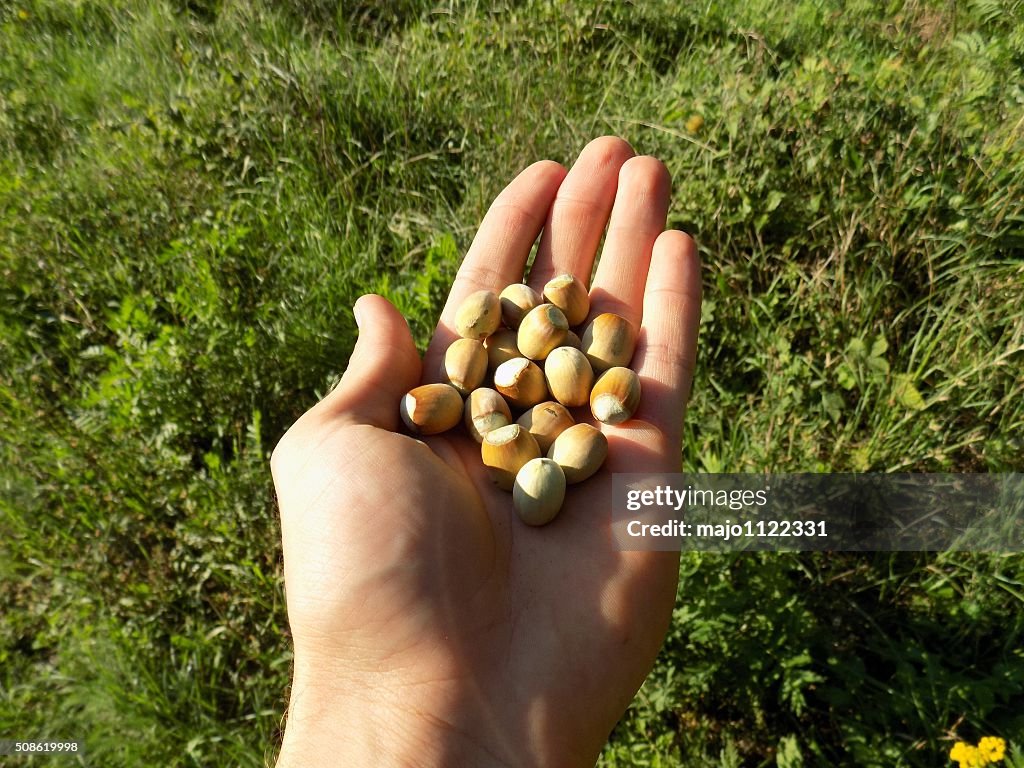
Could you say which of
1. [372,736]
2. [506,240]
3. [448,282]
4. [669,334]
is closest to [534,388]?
[669,334]

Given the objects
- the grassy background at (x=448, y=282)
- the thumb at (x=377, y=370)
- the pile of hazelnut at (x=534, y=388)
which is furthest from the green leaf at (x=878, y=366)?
the thumb at (x=377, y=370)

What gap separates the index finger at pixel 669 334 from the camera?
8.32 feet

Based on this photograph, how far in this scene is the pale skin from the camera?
195cm

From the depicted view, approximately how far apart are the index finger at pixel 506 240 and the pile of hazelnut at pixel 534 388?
0.13m

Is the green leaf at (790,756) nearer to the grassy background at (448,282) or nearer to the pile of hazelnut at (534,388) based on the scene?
the grassy background at (448,282)

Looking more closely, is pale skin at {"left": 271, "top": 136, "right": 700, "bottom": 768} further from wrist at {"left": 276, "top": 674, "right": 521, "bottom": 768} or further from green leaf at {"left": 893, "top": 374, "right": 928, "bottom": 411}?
green leaf at {"left": 893, "top": 374, "right": 928, "bottom": 411}

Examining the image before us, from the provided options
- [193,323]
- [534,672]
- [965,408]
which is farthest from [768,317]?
[193,323]

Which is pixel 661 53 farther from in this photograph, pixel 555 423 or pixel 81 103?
pixel 81 103

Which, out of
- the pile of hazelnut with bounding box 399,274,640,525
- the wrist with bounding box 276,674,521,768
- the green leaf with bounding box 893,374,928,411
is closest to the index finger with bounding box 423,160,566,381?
the pile of hazelnut with bounding box 399,274,640,525

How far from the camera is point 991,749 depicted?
2.03 metres

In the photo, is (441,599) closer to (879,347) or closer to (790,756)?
(790,756)

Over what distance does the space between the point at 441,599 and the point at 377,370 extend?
822 millimetres

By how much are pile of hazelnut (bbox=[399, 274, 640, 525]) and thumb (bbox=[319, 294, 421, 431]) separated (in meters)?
0.08

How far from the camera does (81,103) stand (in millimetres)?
4809
